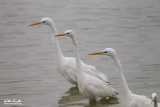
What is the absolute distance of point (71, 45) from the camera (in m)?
15.2

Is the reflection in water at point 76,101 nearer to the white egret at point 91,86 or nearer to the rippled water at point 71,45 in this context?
the rippled water at point 71,45

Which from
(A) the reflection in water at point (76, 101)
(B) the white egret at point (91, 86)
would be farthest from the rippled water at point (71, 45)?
(B) the white egret at point (91, 86)

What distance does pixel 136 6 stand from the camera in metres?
21.8

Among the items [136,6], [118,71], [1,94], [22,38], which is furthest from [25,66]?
[136,6]

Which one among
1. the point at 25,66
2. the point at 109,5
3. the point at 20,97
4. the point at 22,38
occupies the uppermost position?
the point at 109,5

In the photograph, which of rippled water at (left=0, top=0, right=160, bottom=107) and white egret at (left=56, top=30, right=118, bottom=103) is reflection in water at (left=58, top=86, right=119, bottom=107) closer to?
rippled water at (left=0, top=0, right=160, bottom=107)

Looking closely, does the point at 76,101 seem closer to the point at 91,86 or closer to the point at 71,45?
the point at 91,86

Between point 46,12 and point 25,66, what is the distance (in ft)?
28.0

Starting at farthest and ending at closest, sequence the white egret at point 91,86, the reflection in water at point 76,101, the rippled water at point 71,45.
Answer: the rippled water at point 71,45 < the reflection in water at point 76,101 < the white egret at point 91,86

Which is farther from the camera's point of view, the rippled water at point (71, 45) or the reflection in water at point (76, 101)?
the rippled water at point (71, 45)

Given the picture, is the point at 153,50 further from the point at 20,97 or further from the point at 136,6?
the point at 136,6

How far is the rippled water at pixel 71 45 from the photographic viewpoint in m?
10.3

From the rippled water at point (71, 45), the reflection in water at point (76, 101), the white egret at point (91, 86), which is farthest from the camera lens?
the rippled water at point (71, 45)

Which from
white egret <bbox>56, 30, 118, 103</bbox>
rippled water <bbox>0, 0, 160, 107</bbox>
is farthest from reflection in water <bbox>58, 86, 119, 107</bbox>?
white egret <bbox>56, 30, 118, 103</bbox>
